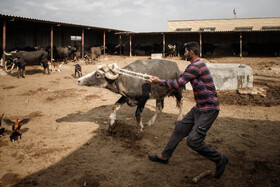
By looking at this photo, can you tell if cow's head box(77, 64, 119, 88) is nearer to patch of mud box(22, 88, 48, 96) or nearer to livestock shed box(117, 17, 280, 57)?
patch of mud box(22, 88, 48, 96)

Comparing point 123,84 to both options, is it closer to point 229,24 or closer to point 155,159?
point 155,159

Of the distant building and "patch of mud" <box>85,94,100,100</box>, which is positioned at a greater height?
the distant building

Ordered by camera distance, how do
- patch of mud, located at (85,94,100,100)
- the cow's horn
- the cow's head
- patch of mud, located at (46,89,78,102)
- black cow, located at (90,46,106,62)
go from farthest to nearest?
black cow, located at (90,46,106,62), patch of mud, located at (85,94,100,100), patch of mud, located at (46,89,78,102), the cow's head, the cow's horn

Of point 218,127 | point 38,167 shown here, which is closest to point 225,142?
point 218,127

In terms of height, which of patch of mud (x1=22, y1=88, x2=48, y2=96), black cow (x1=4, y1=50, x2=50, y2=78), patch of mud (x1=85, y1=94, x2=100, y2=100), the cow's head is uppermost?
black cow (x1=4, y1=50, x2=50, y2=78)

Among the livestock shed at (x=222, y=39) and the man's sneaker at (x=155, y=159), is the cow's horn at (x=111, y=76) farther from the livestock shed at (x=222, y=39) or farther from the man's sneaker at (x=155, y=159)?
the livestock shed at (x=222, y=39)

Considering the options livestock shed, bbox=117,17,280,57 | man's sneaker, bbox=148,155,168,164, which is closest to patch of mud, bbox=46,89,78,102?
man's sneaker, bbox=148,155,168,164

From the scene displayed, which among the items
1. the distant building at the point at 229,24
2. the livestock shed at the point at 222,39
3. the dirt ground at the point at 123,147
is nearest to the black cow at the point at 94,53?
the livestock shed at the point at 222,39

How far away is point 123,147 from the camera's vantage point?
4.38 metres

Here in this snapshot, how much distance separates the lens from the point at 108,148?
4.32 metres

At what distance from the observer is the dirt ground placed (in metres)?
3.28

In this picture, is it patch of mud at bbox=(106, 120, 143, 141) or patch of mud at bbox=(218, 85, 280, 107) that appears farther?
patch of mud at bbox=(218, 85, 280, 107)

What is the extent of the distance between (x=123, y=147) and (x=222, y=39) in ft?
85.3

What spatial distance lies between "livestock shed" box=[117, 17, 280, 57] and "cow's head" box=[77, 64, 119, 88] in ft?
63.6
